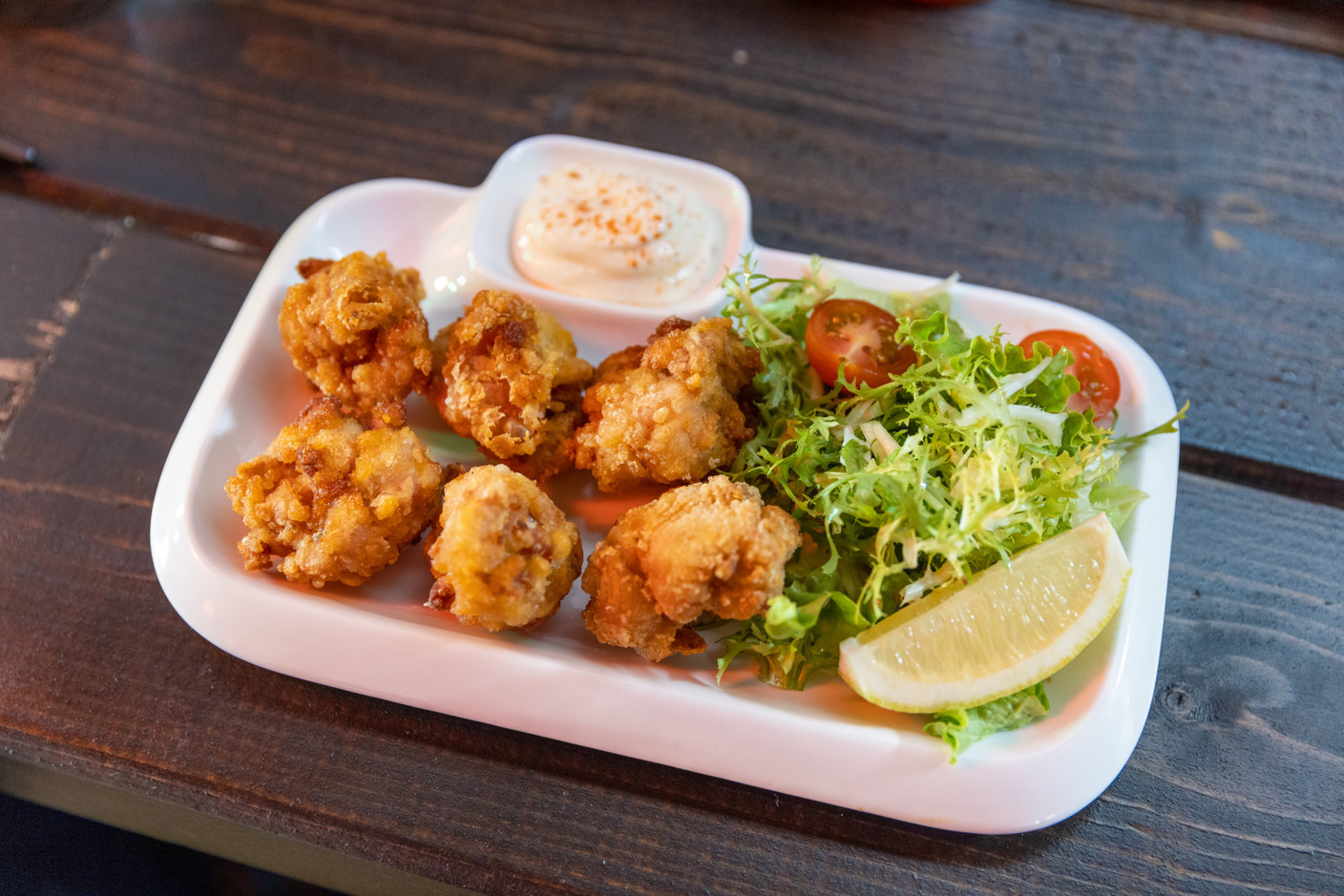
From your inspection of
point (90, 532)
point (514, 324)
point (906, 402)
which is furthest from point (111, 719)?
point (906, 402)

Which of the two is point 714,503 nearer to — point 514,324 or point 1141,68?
point 514,324

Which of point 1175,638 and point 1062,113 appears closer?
point 1175,638

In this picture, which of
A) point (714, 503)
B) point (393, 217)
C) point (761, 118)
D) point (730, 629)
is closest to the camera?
point (714, 503)

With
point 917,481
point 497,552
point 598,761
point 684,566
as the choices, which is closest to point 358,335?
point 497,552

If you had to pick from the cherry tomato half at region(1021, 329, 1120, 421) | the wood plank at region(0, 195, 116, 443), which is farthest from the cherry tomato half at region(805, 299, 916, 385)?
the wood plank at region(0, 195, 116, 443)

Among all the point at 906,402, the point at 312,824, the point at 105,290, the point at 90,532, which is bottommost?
the point at 312,824

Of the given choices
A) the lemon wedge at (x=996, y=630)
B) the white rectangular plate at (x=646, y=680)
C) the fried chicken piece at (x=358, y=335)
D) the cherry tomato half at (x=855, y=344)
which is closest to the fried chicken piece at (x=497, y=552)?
the white rectangular plate at (x=646, y=680)

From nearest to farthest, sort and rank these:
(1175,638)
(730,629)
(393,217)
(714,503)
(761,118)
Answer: (714,503), (730,629), (1175,638), (393,217), (761,118)

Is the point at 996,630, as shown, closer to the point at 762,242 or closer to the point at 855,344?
the point at 855,344
